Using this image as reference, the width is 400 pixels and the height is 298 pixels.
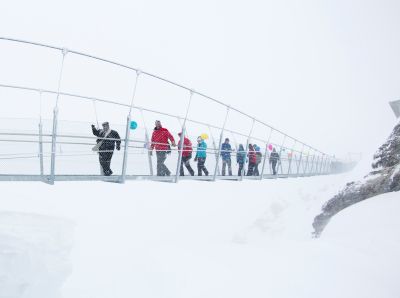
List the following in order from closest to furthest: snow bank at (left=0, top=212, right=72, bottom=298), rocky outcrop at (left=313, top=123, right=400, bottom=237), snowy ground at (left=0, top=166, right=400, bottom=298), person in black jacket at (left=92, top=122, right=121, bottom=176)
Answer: snowy ground at (left=0, top=166, right=400, bottom=298) → rocky outcrop at (left=313, top=123, right=400, bottom=237) → person in black jacket at (left=92, top=122, right=121, bottom=176) → snow bank at (left=0, top=212, right=72, bottom=298)

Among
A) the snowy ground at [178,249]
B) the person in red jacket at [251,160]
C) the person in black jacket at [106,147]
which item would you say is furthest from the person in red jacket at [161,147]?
the person in red jacket at [251,160]

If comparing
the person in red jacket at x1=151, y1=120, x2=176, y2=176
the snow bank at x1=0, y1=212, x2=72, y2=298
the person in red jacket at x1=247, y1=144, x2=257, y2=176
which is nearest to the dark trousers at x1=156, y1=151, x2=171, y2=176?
Answer: the person in red jacket at x1=151, y1=120, x2=176, y2=176

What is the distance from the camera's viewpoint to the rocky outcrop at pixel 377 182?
21.7ft

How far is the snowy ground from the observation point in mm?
4961

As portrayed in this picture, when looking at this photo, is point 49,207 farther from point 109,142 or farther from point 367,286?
point 367,286

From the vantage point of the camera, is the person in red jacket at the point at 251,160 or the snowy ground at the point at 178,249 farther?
the person in red jacket at the point at 251,160

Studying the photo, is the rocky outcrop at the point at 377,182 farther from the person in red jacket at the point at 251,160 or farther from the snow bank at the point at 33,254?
the snow bank at the point at 33,254

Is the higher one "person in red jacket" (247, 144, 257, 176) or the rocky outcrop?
the rocky outcrop

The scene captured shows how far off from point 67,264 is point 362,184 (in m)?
7.02

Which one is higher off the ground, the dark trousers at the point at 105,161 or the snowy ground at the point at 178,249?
the dark trousers at the point at 105,161

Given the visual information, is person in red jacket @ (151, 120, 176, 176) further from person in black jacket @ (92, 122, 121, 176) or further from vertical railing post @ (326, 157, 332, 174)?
vertical railing post @ (326, 157, 332, 174)

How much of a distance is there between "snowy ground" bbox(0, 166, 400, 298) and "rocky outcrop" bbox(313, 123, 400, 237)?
40 centimetres

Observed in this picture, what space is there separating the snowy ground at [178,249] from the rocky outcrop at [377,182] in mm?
404

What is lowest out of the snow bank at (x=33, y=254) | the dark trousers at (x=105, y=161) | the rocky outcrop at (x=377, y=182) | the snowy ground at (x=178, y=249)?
the snow bank at (x=33, y=254)
